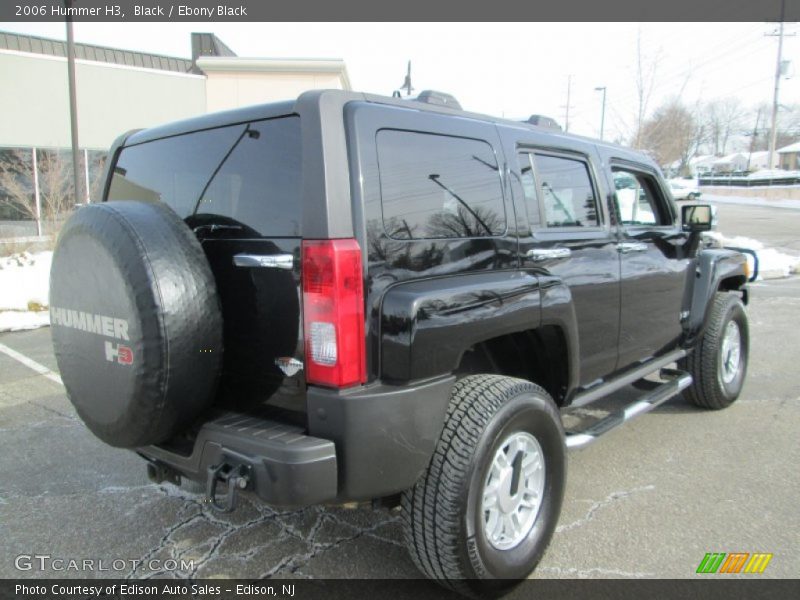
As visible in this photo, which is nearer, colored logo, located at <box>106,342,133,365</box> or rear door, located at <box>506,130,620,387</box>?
colored logo, located at <box>106,342,133,365</box>

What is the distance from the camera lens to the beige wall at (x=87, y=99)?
16.7 m

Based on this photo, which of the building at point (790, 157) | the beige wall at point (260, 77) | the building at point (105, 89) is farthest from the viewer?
the building at point (790, 157)

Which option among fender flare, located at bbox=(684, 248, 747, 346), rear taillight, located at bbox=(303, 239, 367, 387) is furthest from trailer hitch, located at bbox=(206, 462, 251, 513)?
fender flare, located at bbox=(684, 248, 747, 346)

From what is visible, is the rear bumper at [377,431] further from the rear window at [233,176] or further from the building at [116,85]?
the building at [116,85]

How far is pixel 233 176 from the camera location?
8.08ft

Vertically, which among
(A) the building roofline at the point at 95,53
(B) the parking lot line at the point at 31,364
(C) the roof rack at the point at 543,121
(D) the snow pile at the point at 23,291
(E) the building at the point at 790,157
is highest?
(E) the building at the point at 790,157

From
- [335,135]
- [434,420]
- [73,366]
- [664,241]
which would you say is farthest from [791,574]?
[73,366]

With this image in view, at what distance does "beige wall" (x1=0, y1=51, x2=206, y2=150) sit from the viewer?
16734 mm

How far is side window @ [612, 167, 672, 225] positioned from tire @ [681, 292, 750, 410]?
2.80ft

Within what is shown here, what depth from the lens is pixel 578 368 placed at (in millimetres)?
3061

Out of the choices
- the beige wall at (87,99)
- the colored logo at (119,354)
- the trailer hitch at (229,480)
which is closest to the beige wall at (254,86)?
the beige wall at (87,99)

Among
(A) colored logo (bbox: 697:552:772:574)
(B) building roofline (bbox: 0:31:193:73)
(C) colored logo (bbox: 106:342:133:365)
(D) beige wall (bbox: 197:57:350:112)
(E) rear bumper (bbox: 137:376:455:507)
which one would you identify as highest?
(B) building roofline (bbox: 0:31:193:73)

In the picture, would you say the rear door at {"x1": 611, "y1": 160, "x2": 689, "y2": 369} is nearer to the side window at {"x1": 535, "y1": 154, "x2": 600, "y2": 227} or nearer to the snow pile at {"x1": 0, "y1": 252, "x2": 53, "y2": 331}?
the side window at {"x1": 535, "y1": 154, "x2": 600, "y2": 227}

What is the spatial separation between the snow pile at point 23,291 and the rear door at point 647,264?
6.27 metres
